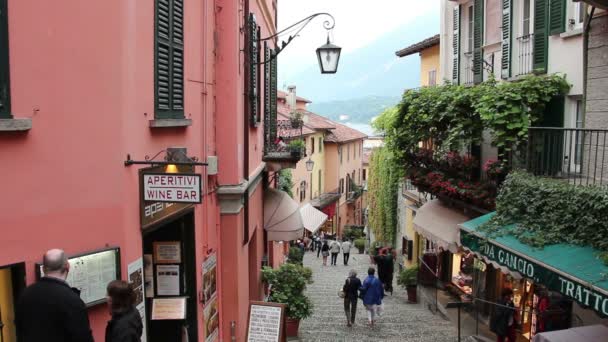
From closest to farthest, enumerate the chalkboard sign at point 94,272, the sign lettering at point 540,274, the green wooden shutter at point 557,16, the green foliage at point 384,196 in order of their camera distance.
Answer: the chalkboard sign at point 94,272 → the sign lettering at point 540,274 → the green wooden shutter at point 557,16 → the green foliage at point 384,196

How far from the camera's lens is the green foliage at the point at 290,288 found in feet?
45.0

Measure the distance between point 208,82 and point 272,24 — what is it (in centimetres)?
975

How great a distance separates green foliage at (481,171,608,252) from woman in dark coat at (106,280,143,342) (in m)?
6.35

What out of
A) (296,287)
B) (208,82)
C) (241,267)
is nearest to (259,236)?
(296,287)

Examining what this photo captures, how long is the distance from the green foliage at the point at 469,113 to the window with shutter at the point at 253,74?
Answer: 393 centimetres

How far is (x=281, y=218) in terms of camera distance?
52.6 feet

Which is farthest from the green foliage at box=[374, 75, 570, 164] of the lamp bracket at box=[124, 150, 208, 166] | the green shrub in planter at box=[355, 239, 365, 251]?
the green shrub in planter at box=[355, 239, 365, 251]

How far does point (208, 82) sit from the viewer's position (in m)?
9.70

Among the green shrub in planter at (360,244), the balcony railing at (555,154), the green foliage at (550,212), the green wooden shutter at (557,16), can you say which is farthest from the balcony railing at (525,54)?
the green shrub in planter at (360,244)

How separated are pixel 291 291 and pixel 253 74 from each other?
491 centimetres

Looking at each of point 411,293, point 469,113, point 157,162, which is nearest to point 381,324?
point 411,293

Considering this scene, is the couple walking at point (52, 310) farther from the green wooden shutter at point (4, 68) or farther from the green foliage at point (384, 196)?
the green foliage at point (384, 196)

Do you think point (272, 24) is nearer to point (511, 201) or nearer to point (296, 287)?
point (296, 287)

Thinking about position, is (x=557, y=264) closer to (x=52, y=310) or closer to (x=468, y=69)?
(x=52, y=310)
